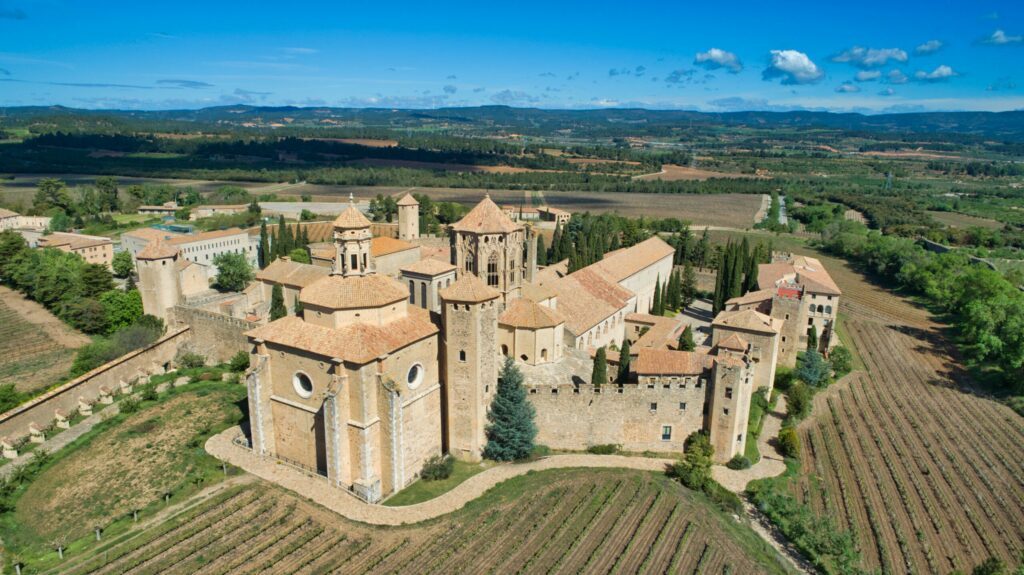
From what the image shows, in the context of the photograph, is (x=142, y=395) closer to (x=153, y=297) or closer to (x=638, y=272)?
(x=153, y=297)

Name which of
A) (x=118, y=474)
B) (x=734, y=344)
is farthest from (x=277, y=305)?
(x=734, y=344)

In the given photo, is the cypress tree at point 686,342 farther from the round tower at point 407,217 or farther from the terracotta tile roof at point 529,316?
the round tower at point 407,217

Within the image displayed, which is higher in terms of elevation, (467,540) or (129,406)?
(129,406)

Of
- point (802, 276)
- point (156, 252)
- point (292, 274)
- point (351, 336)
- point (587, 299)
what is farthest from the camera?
point (802, 276)

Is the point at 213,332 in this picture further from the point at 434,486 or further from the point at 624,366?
the point at 624,366

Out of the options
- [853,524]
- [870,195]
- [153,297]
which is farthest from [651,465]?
[870,195]

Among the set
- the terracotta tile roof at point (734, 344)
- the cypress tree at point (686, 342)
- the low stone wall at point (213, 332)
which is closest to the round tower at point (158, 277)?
the low stone wall at point (213, 332)
